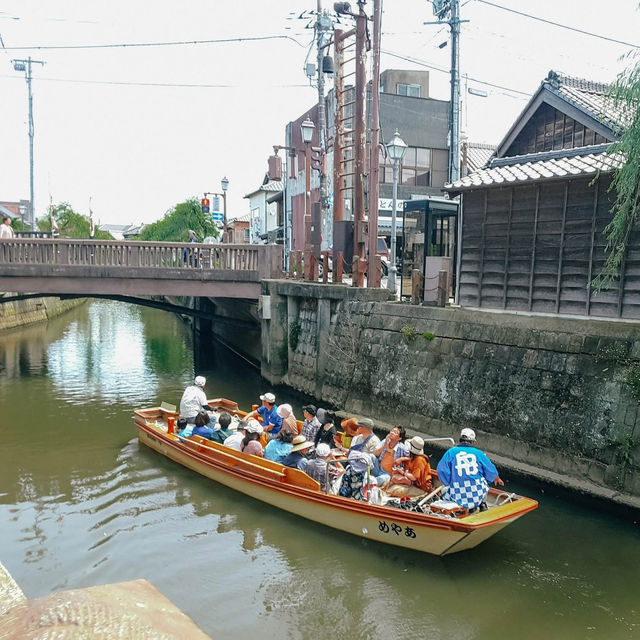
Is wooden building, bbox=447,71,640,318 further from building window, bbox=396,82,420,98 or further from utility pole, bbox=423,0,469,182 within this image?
building window, bbox=396,82,420,98

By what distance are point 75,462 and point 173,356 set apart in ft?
51.5

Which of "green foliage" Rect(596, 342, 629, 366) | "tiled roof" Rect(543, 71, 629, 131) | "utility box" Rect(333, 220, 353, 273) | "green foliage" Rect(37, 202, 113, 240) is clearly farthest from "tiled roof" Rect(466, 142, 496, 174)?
"green foliage" Rect(37, 202, 113, 240)

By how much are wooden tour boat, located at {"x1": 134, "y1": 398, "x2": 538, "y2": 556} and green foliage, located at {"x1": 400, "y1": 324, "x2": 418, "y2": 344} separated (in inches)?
199

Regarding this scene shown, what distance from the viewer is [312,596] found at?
809 cm

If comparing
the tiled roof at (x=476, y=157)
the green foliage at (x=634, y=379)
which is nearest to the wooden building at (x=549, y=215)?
the green foliage at (x=634, y=379)

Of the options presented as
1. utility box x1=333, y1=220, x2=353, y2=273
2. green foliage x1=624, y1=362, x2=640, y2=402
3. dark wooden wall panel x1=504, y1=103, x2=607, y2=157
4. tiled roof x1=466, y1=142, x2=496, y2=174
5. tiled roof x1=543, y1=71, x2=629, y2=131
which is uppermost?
tiled roof x1=466, y1=142, x2=496, y2=174

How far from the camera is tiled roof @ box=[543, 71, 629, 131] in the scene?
1297cm

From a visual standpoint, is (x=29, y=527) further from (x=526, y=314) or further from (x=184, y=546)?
(x=526, y=314)

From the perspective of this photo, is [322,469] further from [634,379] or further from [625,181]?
[625,181]

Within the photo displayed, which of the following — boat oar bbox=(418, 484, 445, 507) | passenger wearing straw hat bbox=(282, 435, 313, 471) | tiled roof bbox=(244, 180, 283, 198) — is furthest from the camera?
tiled roof bbox=(244, 180, 283, 198)

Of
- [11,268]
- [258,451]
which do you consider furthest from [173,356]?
[258,451]

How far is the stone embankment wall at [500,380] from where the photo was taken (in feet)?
33.3

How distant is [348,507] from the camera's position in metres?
9.26

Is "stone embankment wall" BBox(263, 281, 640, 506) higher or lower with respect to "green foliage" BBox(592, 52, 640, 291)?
lower
